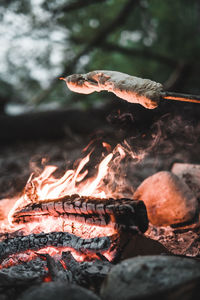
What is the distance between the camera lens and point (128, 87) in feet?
6.73

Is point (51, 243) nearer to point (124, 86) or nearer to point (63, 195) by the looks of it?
point (63, 195)

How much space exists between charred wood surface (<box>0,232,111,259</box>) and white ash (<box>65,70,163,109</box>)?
1.11 metres

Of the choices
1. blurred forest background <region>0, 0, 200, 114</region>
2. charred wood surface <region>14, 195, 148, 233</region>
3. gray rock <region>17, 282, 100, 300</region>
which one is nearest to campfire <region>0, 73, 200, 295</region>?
charred wood surface <region>14, 195, 148, 233</region>

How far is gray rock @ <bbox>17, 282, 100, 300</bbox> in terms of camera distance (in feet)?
4.72

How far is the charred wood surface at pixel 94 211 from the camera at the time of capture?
6.27 ft

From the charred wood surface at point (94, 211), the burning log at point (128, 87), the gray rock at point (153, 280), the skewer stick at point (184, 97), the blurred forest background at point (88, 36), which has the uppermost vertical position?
the blurred forest background at point (88, 36)

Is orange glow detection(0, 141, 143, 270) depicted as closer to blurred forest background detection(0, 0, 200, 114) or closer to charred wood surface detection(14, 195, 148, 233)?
charred wood surface detection(14, 195, 148, 233)

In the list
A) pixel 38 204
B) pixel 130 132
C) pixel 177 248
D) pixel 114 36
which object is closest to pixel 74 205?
pixel 38 204

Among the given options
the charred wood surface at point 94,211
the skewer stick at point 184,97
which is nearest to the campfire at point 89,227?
the charred wood surface at point 94,211

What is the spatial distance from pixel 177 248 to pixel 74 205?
104 centimetres

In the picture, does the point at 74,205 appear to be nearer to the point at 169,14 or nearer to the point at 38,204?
the point at 38,204

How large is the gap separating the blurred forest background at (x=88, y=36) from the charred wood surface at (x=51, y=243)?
460cm

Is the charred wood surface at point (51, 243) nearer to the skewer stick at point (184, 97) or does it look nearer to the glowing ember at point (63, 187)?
the glowing ember at point (63, 187)

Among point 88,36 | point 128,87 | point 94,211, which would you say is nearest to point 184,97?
point 128,87
